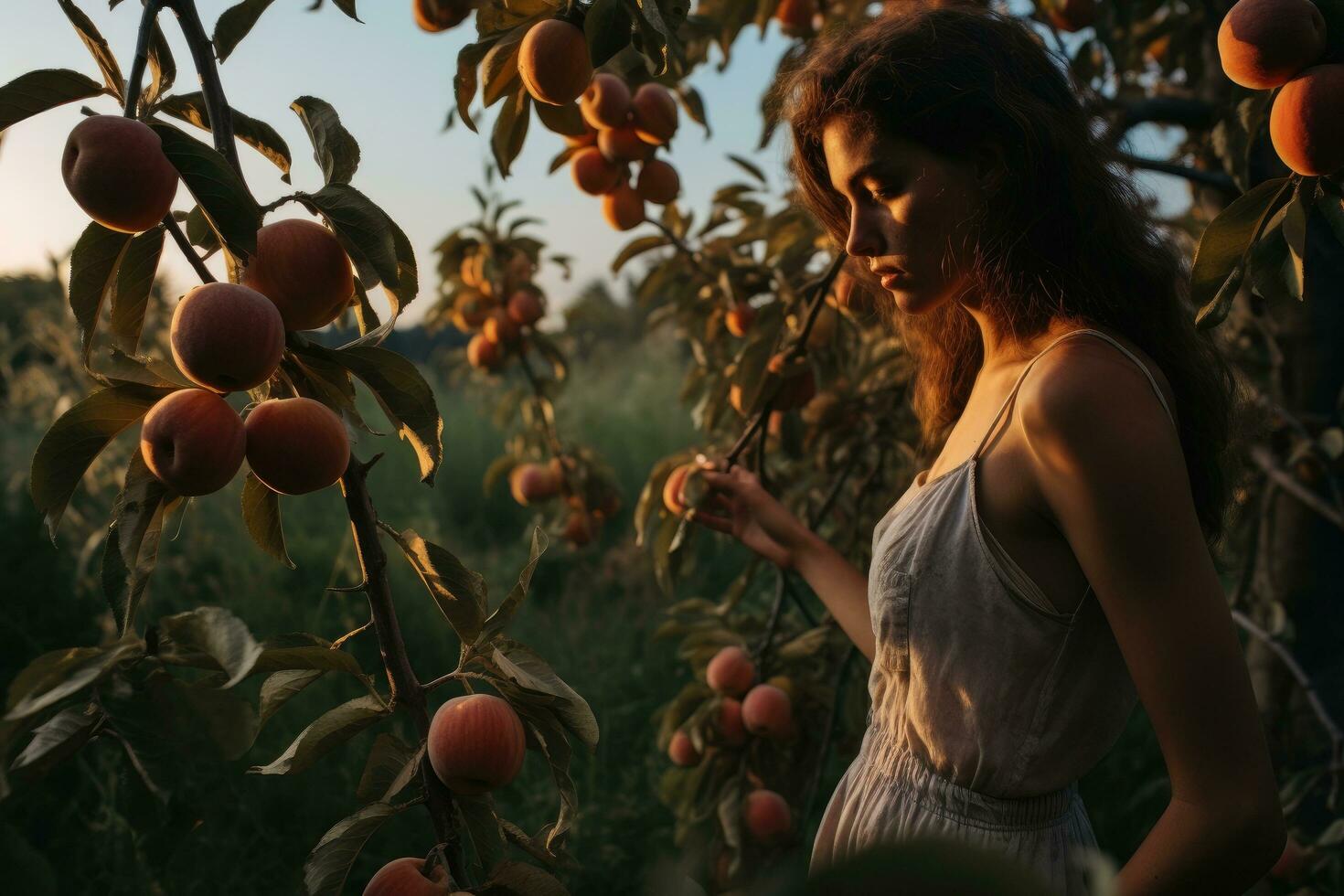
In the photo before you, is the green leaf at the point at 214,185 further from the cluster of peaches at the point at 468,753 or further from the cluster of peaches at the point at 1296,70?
the cluster of peaches at the point at 1296,70

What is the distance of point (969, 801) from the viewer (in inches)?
40.1

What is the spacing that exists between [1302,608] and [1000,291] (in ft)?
4.43

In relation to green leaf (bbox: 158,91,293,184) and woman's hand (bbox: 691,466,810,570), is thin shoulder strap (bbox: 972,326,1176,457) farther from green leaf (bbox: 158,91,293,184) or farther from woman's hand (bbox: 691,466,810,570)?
green leaf (bbox: 158,91,293,184)

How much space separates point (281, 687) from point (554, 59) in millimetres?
670

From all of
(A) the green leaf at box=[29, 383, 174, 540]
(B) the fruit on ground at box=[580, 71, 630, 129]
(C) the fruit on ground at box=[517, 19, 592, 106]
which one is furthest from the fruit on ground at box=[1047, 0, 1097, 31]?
(A) the green leaf at box=[29, 383, 174, 540]

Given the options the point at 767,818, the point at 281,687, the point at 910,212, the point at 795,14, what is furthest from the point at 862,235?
the point at 795,14

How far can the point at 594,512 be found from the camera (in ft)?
8.84

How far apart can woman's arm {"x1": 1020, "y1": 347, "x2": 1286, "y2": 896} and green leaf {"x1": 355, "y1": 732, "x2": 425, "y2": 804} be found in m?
0.59

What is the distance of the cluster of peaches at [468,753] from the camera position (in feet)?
2.70

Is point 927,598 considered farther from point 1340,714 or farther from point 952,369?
point 1340,714

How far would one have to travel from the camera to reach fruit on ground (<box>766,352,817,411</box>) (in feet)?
5.54

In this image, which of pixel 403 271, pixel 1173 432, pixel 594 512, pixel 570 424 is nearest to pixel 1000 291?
pixel 1173 432

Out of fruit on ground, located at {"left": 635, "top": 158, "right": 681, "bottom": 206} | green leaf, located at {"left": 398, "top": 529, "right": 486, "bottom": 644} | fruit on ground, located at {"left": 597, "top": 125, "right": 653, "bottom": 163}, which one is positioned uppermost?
fruit on ground, located at {"left": 597, "top": 125, "right": 653, "bottom": 163}

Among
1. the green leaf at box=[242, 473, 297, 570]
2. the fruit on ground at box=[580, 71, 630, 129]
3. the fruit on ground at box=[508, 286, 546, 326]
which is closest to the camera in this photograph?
the green leaf at box=[242, 473, 297, 570]
